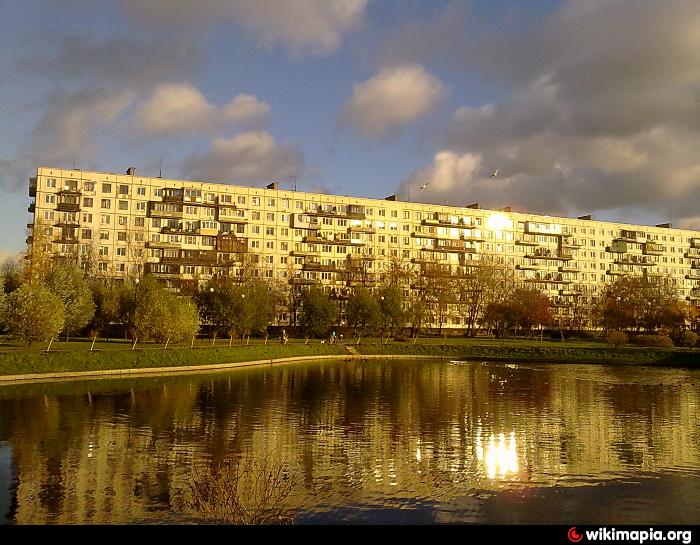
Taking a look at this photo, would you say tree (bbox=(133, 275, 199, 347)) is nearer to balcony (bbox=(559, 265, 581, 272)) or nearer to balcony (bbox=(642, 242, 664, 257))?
balcony (bbox=(559, 265, 581, 272))

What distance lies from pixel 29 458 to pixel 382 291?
3479 inches

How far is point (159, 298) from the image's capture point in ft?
224

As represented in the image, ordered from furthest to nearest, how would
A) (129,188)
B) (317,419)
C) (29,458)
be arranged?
(129,188) < (317,419) < (29,458)

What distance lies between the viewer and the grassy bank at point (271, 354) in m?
51.8

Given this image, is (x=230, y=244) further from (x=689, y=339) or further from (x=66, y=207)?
(x=689, y=339)

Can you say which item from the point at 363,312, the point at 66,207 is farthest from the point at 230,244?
the point at 363,312

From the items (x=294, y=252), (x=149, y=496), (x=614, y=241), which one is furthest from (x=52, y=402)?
(x=614, y=241)

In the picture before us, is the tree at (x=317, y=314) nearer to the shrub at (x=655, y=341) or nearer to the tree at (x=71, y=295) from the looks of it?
the tree at (x=71, y=295)

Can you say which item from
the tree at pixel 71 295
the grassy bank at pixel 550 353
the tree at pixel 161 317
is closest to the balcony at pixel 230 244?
the grassy bank at pixel 550 353
